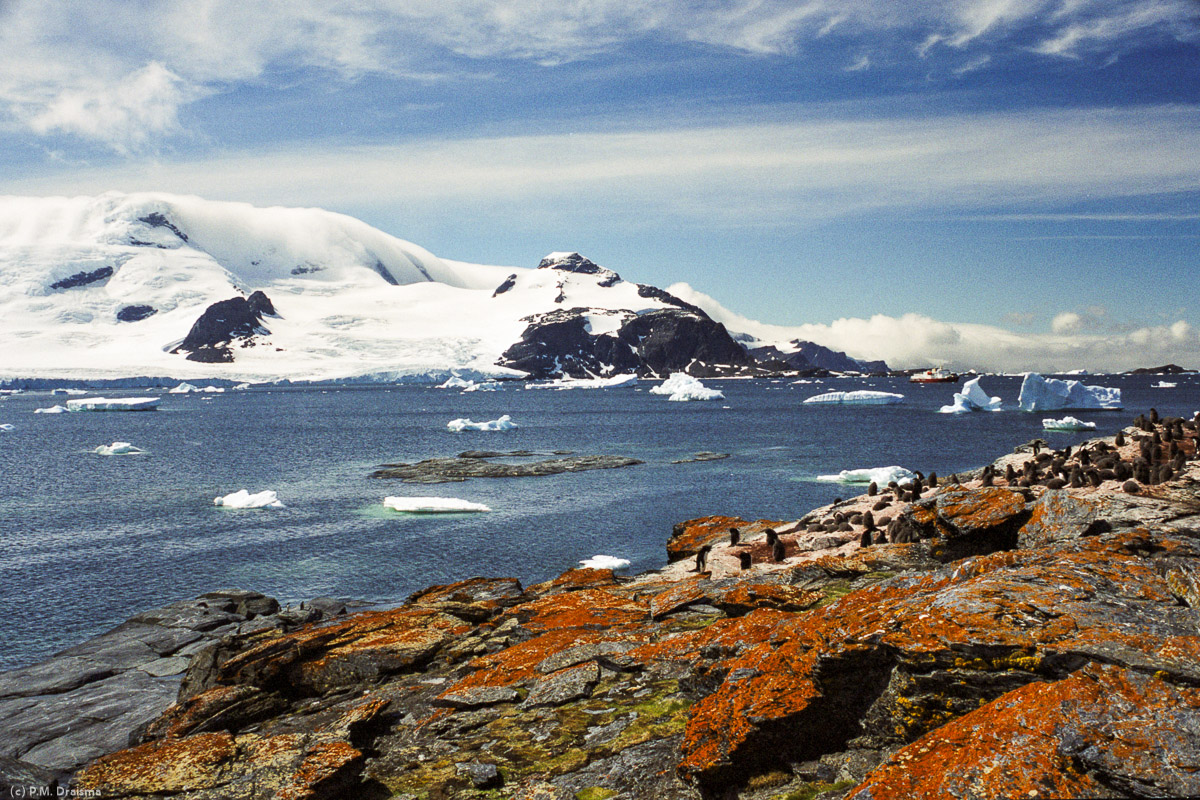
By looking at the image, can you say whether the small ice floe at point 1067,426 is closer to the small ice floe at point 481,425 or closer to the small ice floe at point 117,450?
the small ice floe at point 481,425

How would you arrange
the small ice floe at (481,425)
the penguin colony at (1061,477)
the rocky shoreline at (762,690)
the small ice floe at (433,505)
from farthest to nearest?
1. the small ice floe at (481,425)
2. the small ice floe at (433,505)
3. the penguin colony at (1061,477)
4. the rocky shoreline at (762,690)

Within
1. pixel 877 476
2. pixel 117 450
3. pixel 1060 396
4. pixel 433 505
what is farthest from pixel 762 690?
pixel 1060 396

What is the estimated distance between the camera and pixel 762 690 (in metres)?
6.90

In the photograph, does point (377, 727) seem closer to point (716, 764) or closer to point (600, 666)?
point (600, 666)

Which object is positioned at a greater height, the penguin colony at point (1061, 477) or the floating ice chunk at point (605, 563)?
the penguin colony at point (1061, 477)

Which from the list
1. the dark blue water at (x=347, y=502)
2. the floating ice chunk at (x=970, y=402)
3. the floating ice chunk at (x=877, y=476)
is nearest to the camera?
the dark blue water at (x=347, y=502)

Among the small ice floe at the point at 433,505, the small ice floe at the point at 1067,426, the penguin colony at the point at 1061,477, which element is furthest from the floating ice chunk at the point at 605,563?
the small ice floe at the point at 1067,426

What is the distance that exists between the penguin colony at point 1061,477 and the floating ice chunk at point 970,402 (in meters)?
89.2

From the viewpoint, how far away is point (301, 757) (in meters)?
8.48

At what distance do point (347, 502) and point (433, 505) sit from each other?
754 cm

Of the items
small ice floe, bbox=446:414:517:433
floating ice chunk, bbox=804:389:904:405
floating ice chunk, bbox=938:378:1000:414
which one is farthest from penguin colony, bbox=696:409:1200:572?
floating ice chunk, bbox=804:389:904:405

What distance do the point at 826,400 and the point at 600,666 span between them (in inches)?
5926

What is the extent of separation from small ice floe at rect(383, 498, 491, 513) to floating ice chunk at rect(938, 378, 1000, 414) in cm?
9144

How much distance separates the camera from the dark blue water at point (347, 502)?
103 feet
